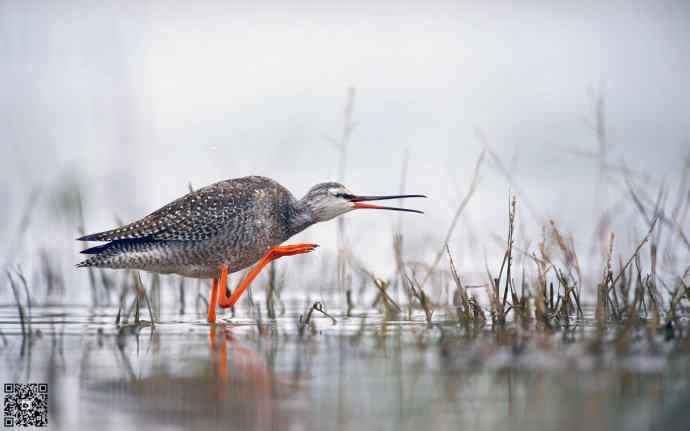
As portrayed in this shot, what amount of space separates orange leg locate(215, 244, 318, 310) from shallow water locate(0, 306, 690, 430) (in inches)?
72.8

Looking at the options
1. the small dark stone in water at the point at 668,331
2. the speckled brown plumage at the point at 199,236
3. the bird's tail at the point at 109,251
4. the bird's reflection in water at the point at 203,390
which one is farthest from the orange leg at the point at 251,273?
the small dark stone in water at the point at 668,331

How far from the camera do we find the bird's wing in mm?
8961

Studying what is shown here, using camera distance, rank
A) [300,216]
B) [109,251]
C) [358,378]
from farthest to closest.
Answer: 1. [300,216]
2. [109,251]
3. [358,378]

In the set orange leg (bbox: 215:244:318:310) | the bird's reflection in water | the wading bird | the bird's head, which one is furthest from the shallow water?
the bird's head

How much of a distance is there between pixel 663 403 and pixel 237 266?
18.7ft

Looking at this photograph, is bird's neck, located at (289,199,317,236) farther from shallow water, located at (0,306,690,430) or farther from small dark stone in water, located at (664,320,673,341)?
small dark stone in water, located at (664,320,673,341)

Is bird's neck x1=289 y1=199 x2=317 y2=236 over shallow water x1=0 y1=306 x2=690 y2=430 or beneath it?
over

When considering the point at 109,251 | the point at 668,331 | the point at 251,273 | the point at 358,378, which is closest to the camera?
the point at 358,378

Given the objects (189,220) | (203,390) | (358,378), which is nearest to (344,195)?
(189,220)

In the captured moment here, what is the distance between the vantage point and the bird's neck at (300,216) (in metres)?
9.77

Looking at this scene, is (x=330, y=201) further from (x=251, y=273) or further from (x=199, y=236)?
(x=199, y=236)

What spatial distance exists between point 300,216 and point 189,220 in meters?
1.25

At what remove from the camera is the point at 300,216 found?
9805 mm

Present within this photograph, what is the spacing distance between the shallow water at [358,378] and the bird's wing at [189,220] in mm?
1995
